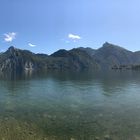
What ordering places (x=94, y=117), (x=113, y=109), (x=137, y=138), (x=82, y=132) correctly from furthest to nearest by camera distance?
1. (x=113, y=109)
2. (x=94, y=117)
3. (x=82, y=132)
4. (x=137, y=138)

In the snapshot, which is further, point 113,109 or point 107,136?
point 113,109

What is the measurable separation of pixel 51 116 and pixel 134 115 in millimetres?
14074

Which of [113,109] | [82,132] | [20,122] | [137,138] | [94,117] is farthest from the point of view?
[113,109]

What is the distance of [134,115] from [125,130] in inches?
372

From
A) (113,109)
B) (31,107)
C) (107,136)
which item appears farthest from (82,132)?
(31,107)

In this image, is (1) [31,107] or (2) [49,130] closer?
(2) [49,130]

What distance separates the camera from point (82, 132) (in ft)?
98.6

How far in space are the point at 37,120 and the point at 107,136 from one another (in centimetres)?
1237

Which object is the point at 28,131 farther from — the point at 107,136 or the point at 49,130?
the point at 107,136

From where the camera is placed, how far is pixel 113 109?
45.0m

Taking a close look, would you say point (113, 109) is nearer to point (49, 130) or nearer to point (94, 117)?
point (94, 117)

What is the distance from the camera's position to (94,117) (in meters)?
38.1

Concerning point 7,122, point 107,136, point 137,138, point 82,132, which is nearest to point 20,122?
point 7,122

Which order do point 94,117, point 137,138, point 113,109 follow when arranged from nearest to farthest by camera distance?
point 137,138, point 94,117, point 113,109
